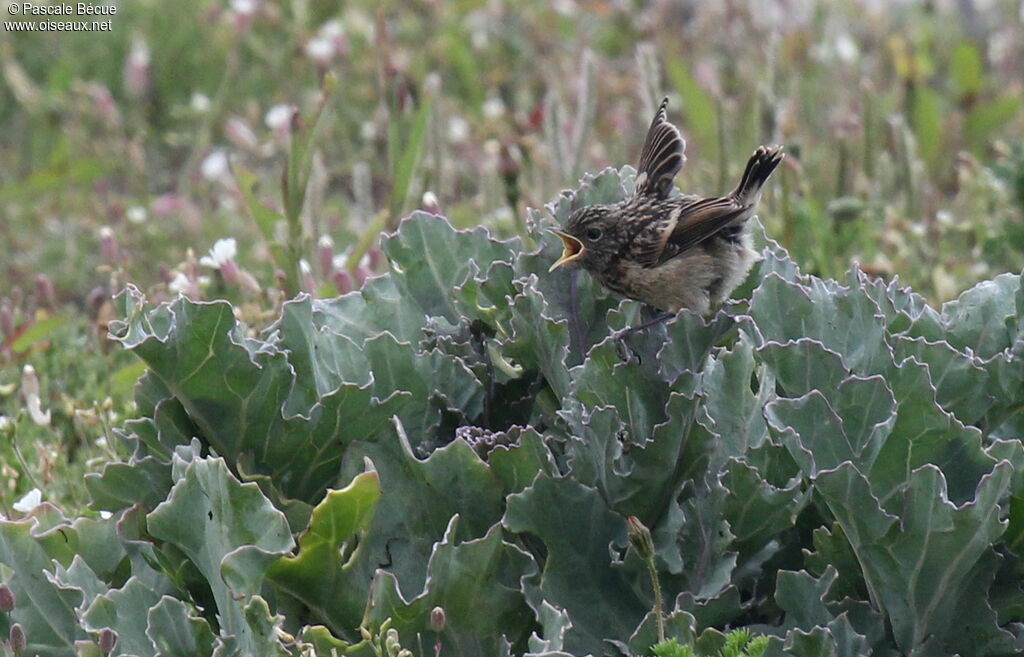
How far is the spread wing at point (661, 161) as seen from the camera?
3.31 meters

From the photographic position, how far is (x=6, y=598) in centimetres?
250

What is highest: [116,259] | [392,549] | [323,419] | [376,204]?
[376,204]

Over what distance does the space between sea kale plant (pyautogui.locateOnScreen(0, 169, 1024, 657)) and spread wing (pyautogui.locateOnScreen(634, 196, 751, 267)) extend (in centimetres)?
32

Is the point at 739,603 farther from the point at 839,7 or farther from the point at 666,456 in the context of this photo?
the point at 839,7

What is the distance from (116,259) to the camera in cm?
467

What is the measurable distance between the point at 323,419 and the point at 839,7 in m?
6.49

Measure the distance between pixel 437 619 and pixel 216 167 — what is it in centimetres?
450

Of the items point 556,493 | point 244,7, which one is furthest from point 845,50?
point 556,493

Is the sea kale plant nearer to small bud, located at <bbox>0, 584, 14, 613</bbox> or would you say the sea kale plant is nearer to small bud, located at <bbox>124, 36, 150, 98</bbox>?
small bud, located at <bbox>0, 584, 14, 613</bbox>

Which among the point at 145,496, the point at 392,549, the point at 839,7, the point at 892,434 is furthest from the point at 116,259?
the point at 839,7

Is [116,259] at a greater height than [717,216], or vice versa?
[116,259]

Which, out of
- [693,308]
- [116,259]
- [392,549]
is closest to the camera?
[392,549]

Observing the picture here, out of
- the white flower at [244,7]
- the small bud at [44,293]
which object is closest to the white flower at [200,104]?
the white flower at [244,7]

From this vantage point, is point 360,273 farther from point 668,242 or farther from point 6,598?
point 6,598
